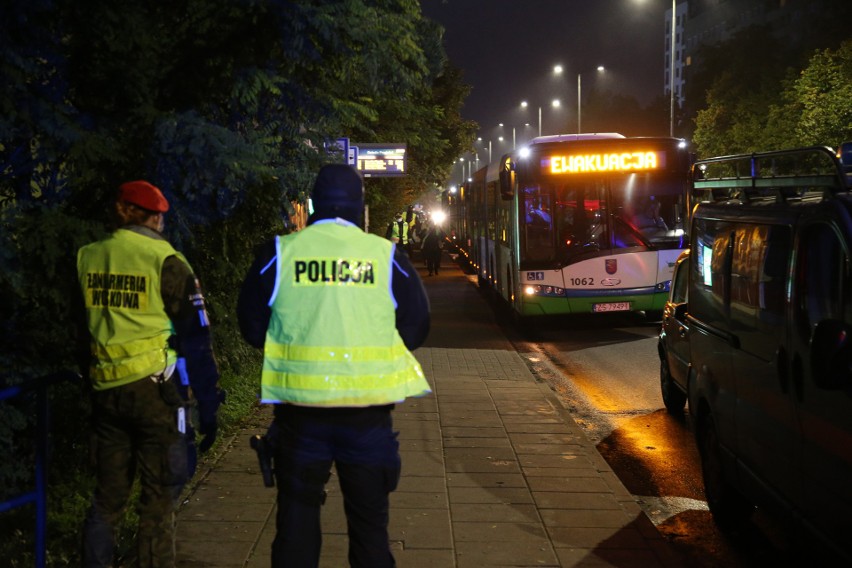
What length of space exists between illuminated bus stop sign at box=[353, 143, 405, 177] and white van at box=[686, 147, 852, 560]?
13.4m

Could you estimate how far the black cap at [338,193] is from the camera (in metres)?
4.02

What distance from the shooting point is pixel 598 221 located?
55.8 ft

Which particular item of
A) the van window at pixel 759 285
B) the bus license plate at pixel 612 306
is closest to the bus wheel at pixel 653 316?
the bus license plate at pixel 612 306

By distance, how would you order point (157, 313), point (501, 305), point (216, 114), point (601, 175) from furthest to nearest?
1. point (501, 305)
2. point (601, 175)
3. point (216, 114)
4. point (157, 313)

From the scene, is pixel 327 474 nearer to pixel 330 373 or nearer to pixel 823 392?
pixel 330 373

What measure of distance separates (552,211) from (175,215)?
37.4ft

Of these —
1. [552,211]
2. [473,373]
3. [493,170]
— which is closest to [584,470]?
[473,373]

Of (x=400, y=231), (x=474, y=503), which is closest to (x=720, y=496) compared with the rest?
(x=474, y=503)

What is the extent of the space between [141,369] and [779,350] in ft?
9.81

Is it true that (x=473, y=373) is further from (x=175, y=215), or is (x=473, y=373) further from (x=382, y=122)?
(x=382, y=122)

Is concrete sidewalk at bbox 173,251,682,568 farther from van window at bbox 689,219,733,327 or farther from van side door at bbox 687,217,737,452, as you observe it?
van window at bbox 689,219,733,327

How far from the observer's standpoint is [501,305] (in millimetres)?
23109

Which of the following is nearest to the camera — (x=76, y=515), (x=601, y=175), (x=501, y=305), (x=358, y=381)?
(x=358, y=381)

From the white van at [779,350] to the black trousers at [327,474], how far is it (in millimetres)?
1803
